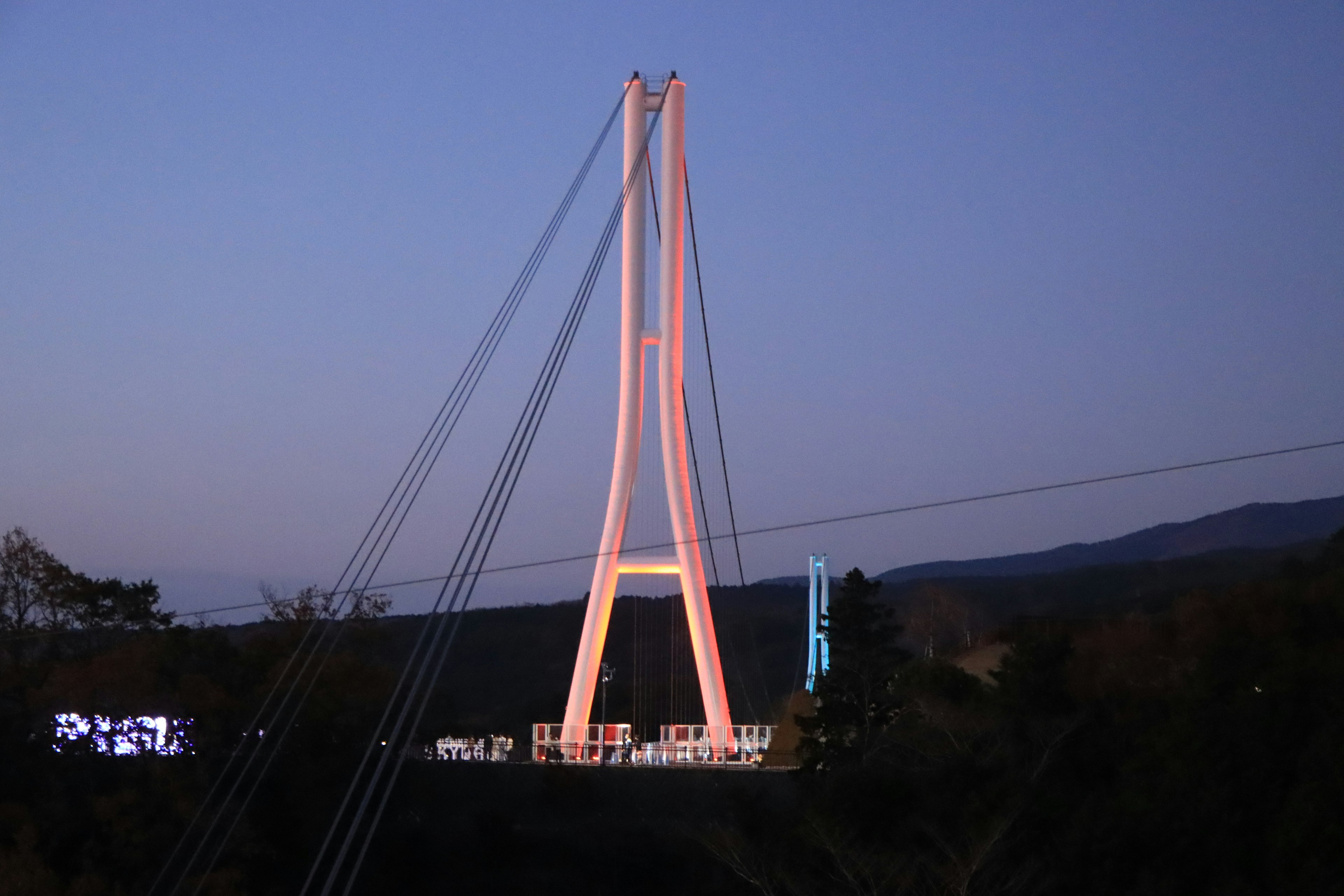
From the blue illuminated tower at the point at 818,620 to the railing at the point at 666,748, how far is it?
1.77 m

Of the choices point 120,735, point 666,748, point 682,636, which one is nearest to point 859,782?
point 666,748

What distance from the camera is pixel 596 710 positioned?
49281 millimetres

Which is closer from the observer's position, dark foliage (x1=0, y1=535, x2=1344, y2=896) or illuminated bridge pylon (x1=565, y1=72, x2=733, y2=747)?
dark foliage (x1=0, y1=535, x2=1344, y2=896)

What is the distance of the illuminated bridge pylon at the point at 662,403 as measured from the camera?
972 inches

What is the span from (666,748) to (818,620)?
4332 millimetres

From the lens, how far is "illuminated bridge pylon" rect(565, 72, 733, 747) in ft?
81.0

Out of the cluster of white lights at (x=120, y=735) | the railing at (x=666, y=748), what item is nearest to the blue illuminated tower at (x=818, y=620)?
the railing at (x=666, y=748)

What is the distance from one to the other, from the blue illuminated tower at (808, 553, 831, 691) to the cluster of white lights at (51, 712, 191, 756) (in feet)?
36.5

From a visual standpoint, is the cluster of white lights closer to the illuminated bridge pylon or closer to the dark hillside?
the illuminated bridge pylon

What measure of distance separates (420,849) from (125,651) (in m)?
6.82

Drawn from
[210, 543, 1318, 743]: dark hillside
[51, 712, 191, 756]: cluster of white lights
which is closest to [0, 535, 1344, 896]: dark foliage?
[51, 712, 191, 756]: cluster of white lights

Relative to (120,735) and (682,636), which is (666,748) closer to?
(120,735)

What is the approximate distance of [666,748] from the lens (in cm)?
3125

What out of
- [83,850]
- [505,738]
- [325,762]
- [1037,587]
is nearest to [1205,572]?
[1037,587]
